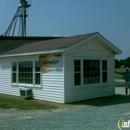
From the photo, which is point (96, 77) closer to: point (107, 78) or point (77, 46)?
point (107, 78)

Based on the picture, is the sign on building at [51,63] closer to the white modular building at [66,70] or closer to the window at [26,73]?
the white modular building at [66,70]

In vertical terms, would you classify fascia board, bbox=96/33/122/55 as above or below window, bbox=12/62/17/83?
above

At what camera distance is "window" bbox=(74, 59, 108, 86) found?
13164 mm

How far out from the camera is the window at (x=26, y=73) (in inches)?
551

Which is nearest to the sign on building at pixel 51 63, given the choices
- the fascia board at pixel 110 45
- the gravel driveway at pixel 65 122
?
the fascia board at pixel 110 45

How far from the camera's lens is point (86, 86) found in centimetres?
1356

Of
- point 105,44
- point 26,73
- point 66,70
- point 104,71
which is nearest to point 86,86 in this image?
point 66,70

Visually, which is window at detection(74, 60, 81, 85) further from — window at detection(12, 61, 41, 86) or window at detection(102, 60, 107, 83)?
window at detection(102, 60, 107, 83)

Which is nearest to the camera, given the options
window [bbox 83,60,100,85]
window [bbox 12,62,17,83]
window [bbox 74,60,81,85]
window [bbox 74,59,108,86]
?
window [bbox 74,60,81,85]

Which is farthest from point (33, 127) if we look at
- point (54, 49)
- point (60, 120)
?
point (54, 49)

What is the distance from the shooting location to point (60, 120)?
800 centimetres

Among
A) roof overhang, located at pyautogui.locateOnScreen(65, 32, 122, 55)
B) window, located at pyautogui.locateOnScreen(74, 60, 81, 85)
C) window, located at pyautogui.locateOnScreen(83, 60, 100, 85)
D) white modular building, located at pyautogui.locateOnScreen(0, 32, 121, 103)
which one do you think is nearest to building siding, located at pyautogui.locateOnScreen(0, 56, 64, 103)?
white modular building, located at pyautogui.locateOnScreen(0, 32, 121, 103)

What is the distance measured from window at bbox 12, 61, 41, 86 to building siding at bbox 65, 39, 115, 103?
219cm

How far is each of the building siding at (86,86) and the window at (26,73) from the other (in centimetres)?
219
